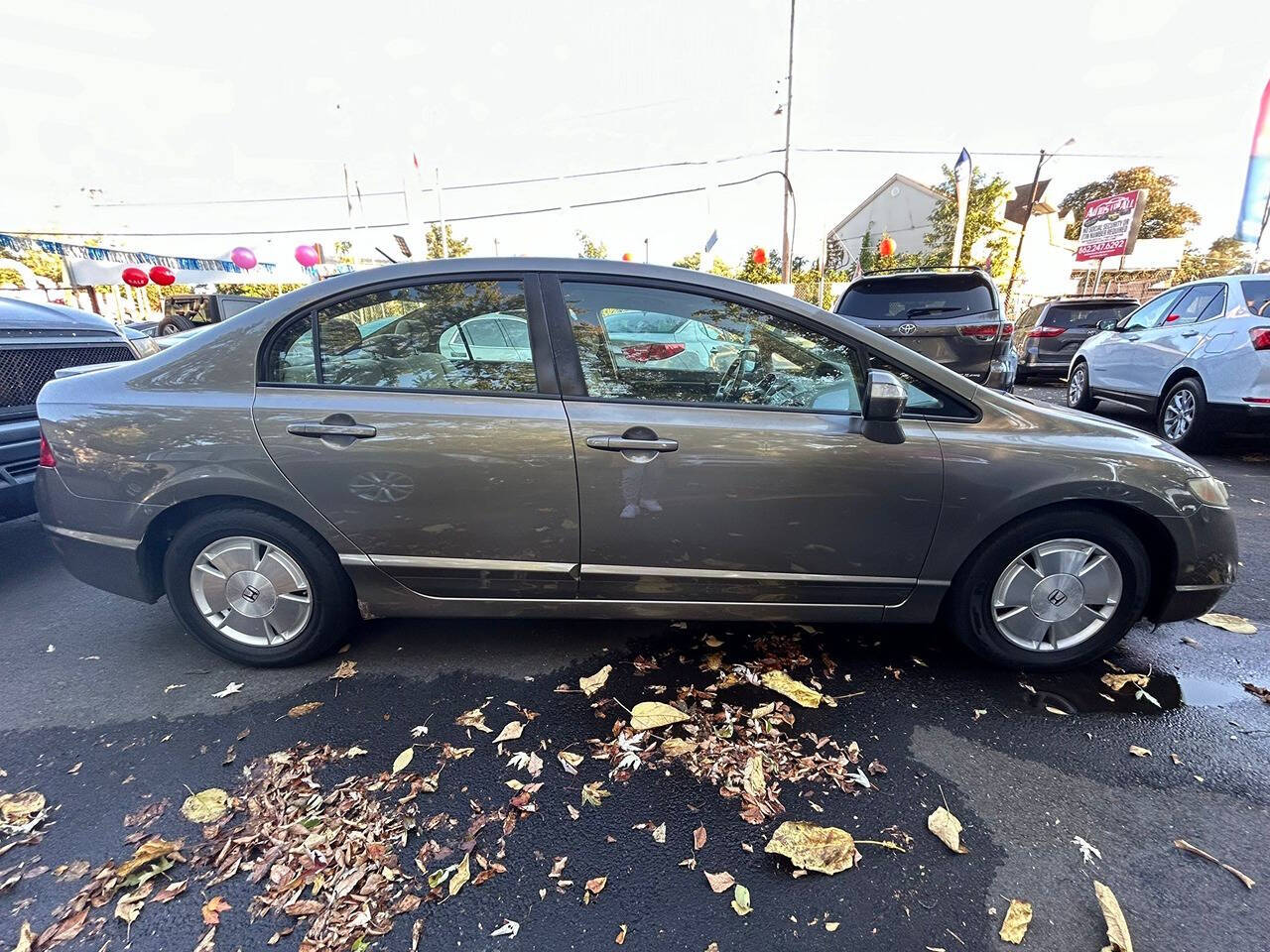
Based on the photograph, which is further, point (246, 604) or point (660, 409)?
point (246, 604)

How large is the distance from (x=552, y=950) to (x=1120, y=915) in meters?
1.42

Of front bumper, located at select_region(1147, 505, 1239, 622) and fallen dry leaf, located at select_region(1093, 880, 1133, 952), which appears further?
front bumper, located at select_region(1147, 505, 1239, 622)

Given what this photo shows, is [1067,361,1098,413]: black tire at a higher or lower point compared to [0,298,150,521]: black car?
lower

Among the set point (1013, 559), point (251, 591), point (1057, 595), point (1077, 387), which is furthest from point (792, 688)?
point (1077, 387)

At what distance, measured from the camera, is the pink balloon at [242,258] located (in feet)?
72.2

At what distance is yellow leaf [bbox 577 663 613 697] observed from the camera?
2.40 meters

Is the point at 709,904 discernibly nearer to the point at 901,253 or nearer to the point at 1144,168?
the point at 901,253

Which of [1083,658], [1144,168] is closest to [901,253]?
[1144,168]

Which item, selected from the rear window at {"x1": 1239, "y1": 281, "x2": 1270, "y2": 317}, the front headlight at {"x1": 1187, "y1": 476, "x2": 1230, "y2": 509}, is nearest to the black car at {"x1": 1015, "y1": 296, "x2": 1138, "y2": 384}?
the rear window at {"x1": 1239, "y1": 281, "x2": 1270, "y2": 317}

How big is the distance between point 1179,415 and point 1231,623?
4182 mm

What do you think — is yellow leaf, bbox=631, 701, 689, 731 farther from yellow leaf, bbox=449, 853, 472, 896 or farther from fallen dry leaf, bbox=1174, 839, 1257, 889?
fallen dry leaf, bbox=1174, 839, 1257, 889

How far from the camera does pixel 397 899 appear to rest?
5.13ft

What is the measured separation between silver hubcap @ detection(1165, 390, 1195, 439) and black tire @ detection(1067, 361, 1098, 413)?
1673 millimetres

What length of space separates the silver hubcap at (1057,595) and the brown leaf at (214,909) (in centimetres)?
271
